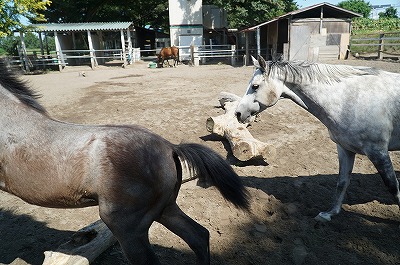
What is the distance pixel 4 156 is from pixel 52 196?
447 mm

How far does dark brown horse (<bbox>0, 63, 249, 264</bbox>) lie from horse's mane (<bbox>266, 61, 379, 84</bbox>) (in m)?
1.85

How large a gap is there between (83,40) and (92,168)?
3047 centimetres

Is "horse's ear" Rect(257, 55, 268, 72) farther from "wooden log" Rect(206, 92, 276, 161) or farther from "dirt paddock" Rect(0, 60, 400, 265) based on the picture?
"dirt paddock" Rect(0, 60, 400, 265)

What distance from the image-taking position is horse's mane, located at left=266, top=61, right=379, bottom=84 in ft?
11.2

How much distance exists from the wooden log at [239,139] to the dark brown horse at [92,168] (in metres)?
2.11

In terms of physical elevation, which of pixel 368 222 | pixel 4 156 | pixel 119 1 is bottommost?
pixel 368 222

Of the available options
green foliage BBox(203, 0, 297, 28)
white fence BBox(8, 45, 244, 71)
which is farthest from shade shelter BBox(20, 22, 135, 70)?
green foliage BBox(203, 0, 297, 28)

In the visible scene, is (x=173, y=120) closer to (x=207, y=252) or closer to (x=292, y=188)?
(x=292, y=188)

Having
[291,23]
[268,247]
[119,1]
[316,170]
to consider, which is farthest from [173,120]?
[119,1]

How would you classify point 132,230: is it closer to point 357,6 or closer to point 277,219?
point 277,219

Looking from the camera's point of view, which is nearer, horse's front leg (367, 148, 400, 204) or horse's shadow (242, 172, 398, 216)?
horse's front leg (367, 148, 400, 204)

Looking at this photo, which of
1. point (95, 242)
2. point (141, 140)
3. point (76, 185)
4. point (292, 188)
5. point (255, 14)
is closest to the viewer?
point (76, 185)

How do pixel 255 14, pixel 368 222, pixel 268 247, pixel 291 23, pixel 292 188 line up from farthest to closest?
pixel 255 14 < pixel 291 23 < pixel 292 188 < pixel 368 222 < pixel 268 247

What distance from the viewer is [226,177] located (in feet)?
8.07
